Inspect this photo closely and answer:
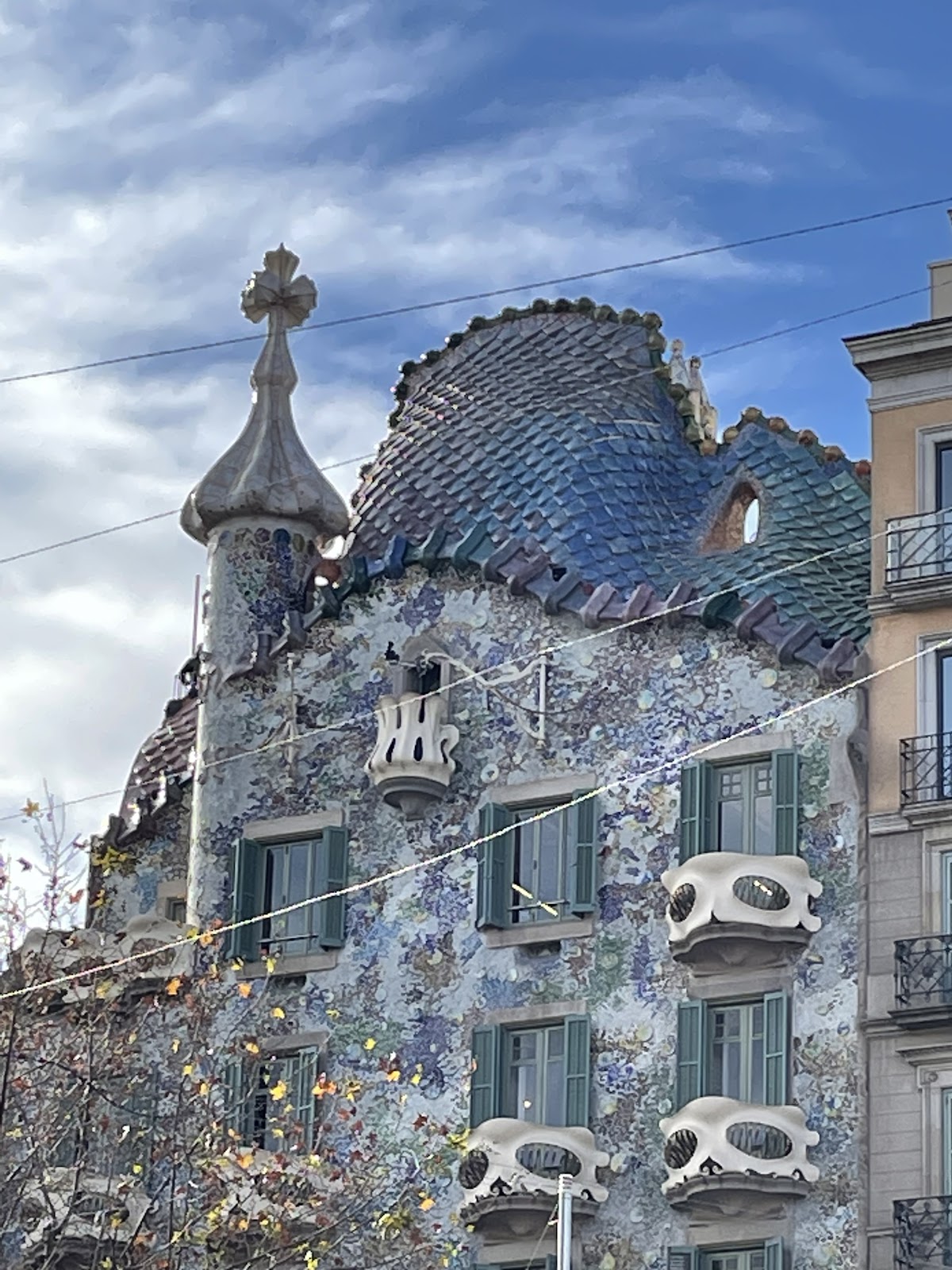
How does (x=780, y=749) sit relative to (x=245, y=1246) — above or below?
above

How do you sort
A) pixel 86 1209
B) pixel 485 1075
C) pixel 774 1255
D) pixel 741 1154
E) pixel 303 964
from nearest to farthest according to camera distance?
pixel 774 1255 < pixel 741 1154 < pixel 485 1075 < pixel 86 1209 < pixel 303 964

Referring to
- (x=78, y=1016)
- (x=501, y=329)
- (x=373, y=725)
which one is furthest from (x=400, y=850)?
(x=501, y=329)

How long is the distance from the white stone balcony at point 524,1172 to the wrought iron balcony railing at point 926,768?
4907 millimetres

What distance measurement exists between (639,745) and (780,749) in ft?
5.84

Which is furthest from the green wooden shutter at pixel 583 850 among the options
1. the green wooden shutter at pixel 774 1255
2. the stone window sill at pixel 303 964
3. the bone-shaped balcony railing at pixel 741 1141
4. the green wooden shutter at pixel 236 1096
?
the green wooden shutter at pixel 774 1255

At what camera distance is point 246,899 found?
41.3 metres

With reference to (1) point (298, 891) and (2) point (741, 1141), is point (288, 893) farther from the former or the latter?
(2) point (741, 1141)

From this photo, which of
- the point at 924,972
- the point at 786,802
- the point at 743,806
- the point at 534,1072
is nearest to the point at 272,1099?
the point at 534,1072

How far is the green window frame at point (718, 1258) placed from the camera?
3697cm

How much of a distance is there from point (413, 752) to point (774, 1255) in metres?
7.30

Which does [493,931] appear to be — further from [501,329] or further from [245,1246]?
[501,329]

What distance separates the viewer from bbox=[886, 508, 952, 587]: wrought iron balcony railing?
38750mm

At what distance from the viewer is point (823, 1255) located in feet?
120

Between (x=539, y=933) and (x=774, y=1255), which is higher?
(x=539, y=933)
